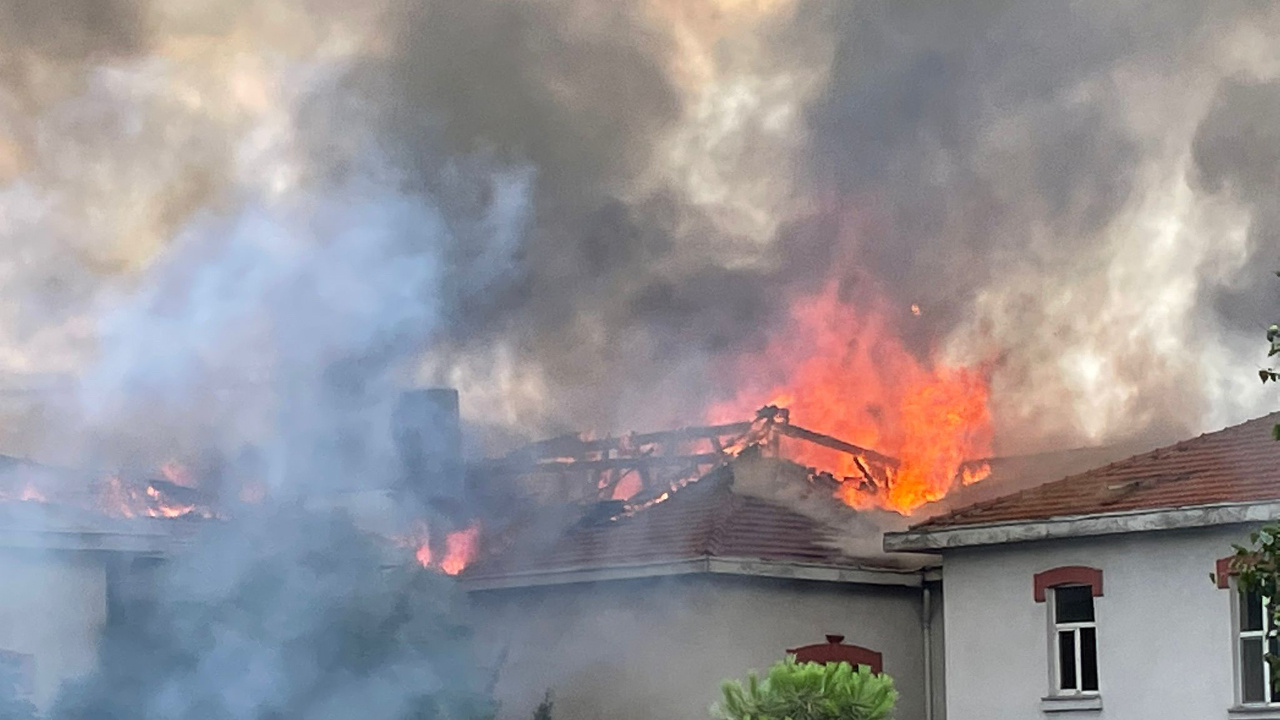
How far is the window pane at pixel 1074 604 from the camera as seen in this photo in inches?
836

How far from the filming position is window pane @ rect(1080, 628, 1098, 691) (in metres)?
21.1

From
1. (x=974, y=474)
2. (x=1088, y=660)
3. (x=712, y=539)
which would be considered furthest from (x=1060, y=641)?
(x=974, y=474)

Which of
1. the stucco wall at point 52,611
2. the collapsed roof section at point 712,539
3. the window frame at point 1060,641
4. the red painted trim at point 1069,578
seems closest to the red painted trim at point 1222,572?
the red painted trim at point 1069,578

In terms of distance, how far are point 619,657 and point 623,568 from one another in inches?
49.9

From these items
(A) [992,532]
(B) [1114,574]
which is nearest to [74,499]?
(A) [992,532]

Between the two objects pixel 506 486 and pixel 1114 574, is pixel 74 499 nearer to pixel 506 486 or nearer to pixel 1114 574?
pixel 506 486

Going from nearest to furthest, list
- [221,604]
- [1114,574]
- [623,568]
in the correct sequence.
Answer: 1. [221,604]
2. [1114,574]
3. [623,568]

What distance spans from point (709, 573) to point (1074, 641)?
449 cm

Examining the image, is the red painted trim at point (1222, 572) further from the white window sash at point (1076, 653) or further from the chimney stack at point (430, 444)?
the chimney stack at point (430, 444)

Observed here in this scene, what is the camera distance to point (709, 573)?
22531mm

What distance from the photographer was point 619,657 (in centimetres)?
2333

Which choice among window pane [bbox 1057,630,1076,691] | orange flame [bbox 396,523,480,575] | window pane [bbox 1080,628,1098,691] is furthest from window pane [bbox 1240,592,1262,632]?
orange flame [bbox 396,523,480,575]

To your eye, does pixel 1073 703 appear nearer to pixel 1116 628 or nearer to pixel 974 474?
pixel 1116 628

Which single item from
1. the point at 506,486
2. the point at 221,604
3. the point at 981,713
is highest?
the point at 506,486
